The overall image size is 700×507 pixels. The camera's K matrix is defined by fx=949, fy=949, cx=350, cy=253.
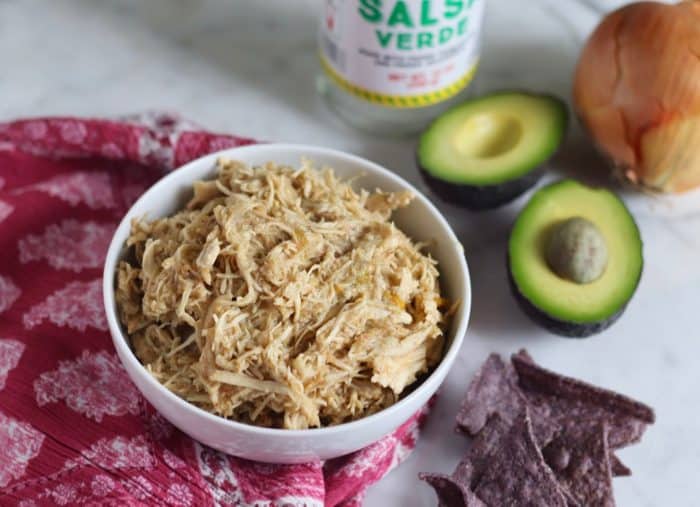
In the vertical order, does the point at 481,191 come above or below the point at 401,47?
below

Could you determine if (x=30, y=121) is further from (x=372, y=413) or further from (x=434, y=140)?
(x=372, y=413)

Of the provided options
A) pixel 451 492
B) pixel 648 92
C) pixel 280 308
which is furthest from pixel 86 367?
pixel 648 92

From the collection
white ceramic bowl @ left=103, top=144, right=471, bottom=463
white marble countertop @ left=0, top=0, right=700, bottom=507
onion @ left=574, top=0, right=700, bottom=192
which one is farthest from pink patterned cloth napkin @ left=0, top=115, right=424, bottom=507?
onion @ left=574, top=0, right=700, bottom=192

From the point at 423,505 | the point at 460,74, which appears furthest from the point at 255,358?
the point at 460,74

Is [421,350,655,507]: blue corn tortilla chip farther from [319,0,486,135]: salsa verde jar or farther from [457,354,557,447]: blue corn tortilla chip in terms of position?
[319,0,486,135]: salsa verde jar

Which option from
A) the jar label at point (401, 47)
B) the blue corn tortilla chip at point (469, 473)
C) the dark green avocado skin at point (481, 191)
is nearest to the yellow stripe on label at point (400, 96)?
the jar label at point (401, 47)

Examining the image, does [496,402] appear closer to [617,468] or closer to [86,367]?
[617,468]
